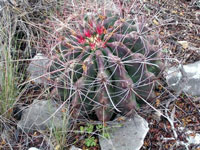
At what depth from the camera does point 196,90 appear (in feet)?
8.39

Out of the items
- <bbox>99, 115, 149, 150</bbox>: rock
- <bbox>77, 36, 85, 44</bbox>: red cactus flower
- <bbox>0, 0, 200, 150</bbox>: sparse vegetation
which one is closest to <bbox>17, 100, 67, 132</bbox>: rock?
<bbox>0, 0, 200, 150</bbox>: sparse vegetation

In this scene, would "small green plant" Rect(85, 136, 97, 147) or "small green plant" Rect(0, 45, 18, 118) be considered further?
"small green plant" Rect(0, 45, 18, 118)

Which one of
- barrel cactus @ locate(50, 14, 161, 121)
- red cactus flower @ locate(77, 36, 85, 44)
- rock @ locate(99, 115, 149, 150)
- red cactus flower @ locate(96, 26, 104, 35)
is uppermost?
red cactus flower @ locate(96, 26, 104, 35)

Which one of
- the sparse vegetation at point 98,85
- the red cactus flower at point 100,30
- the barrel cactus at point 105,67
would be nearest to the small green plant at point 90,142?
the sparse vegetation at point 98,85

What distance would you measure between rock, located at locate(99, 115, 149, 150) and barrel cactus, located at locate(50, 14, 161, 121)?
0.14 metres

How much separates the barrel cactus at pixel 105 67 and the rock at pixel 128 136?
0.14 meters

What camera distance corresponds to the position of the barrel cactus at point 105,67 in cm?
197

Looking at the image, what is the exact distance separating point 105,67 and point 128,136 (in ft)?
1.89

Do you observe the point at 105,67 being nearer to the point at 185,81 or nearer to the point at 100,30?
the point at 100,30

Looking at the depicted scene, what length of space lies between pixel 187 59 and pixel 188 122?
0.75 metres

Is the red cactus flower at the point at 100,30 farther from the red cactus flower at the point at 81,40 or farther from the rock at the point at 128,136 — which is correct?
the rock at the point at 128,136

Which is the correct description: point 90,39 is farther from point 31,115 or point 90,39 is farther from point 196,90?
point 196,90

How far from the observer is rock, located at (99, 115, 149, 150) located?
213 centimetres

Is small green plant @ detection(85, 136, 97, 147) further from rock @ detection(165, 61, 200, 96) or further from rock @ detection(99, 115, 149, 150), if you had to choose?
rock @ detection(165, 61, 200, 96)
